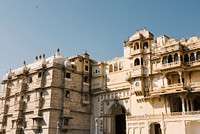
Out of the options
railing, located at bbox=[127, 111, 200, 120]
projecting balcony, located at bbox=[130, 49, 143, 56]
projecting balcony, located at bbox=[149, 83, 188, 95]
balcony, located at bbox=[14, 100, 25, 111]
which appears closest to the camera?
railing, located at bbox=[127, 111, 200, 120]

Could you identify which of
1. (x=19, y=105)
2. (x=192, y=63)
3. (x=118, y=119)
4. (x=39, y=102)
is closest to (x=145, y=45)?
(x=192, y=63)

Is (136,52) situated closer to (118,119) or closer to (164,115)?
(164,115)

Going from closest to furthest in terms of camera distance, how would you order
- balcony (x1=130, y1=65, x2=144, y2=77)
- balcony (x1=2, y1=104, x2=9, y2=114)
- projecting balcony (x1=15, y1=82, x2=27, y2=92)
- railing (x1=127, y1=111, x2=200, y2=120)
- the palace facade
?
1. railing (x1=127, y1=111, x2=200, y2=120)
2. the palace facade
3. balcony (x1=130, y1=65, x2=144, y2=77)
4. projecting balcony (x1=15, y1=82, x2=27, y2=92)
5. balcony (x1=2, y1=104, x2=9, y2=114)

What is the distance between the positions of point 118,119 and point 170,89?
12.2 meters

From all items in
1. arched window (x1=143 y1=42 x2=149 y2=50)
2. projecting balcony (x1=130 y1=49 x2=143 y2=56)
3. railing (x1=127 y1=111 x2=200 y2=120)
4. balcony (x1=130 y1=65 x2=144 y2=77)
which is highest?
arched window (x1=143 y1=42 x2=149 y2=50)


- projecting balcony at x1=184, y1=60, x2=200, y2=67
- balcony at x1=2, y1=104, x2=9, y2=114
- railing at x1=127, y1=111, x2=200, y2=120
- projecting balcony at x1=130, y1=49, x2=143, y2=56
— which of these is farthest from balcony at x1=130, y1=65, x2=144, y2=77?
balcony at x1=2, y1=104, x2=9, y2=114

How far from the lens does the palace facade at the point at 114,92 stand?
108 ft

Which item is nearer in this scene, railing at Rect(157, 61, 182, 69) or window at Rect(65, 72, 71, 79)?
railing at Rect(157, 61, 182, 69)

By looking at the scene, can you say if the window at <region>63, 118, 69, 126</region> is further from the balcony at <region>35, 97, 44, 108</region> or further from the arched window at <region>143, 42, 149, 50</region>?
the arched window at <region>143, 42, 149, 50</region>

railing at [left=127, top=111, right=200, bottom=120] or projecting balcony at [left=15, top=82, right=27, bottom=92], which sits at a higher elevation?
projecting balcony at [left=15, top=82, right=27, bottom=92]

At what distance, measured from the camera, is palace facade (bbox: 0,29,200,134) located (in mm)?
32812

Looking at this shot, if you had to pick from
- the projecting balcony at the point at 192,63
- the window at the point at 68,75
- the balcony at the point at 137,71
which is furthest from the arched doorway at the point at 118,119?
the projecting balcony at the point at 192,63

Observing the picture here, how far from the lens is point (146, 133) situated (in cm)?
3288

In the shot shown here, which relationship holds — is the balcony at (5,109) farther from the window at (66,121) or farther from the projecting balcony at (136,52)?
the projecting balcony at (136,52)
